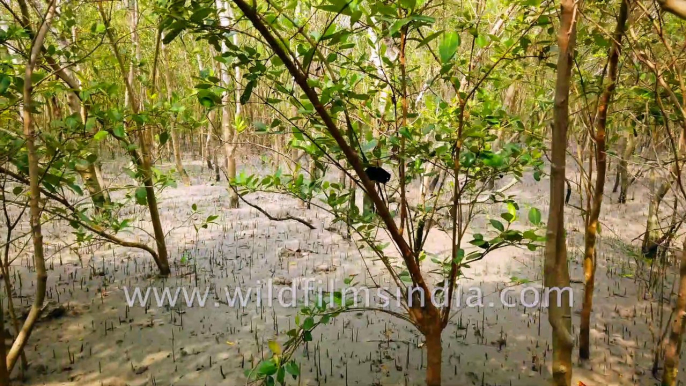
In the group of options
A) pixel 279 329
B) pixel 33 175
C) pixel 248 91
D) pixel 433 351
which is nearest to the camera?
pixel 248 91

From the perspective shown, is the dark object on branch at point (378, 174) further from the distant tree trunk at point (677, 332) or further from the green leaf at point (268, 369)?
the distant tree trunk at point (677, 332)

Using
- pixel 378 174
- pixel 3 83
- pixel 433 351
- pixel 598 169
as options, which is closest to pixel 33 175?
pixel 3 83

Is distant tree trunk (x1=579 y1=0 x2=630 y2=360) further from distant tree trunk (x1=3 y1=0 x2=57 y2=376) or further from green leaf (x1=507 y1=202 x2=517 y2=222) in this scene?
distant tree trunk (x1=3 y1=0 x2=57 y2=376)

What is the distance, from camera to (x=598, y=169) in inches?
85.0

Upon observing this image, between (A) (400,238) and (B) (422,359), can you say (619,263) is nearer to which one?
(B) (422,359)

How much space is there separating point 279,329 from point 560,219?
7.33 feet

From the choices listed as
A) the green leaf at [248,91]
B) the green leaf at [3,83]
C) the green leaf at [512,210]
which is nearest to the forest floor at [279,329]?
the green leaf at [3,83]

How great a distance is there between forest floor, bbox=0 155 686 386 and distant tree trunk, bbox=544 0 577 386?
141cm

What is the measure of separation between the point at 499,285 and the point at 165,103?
2967 mm

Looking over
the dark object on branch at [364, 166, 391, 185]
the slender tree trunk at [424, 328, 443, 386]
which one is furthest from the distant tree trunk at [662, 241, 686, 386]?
the dark object on branch at [364, 166, 391, 185]

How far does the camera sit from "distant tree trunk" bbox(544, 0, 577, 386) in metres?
0.88

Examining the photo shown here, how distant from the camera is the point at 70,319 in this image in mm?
2814

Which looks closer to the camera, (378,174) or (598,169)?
(378,174)

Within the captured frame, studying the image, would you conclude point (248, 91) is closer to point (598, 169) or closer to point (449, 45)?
point (449, 45)
